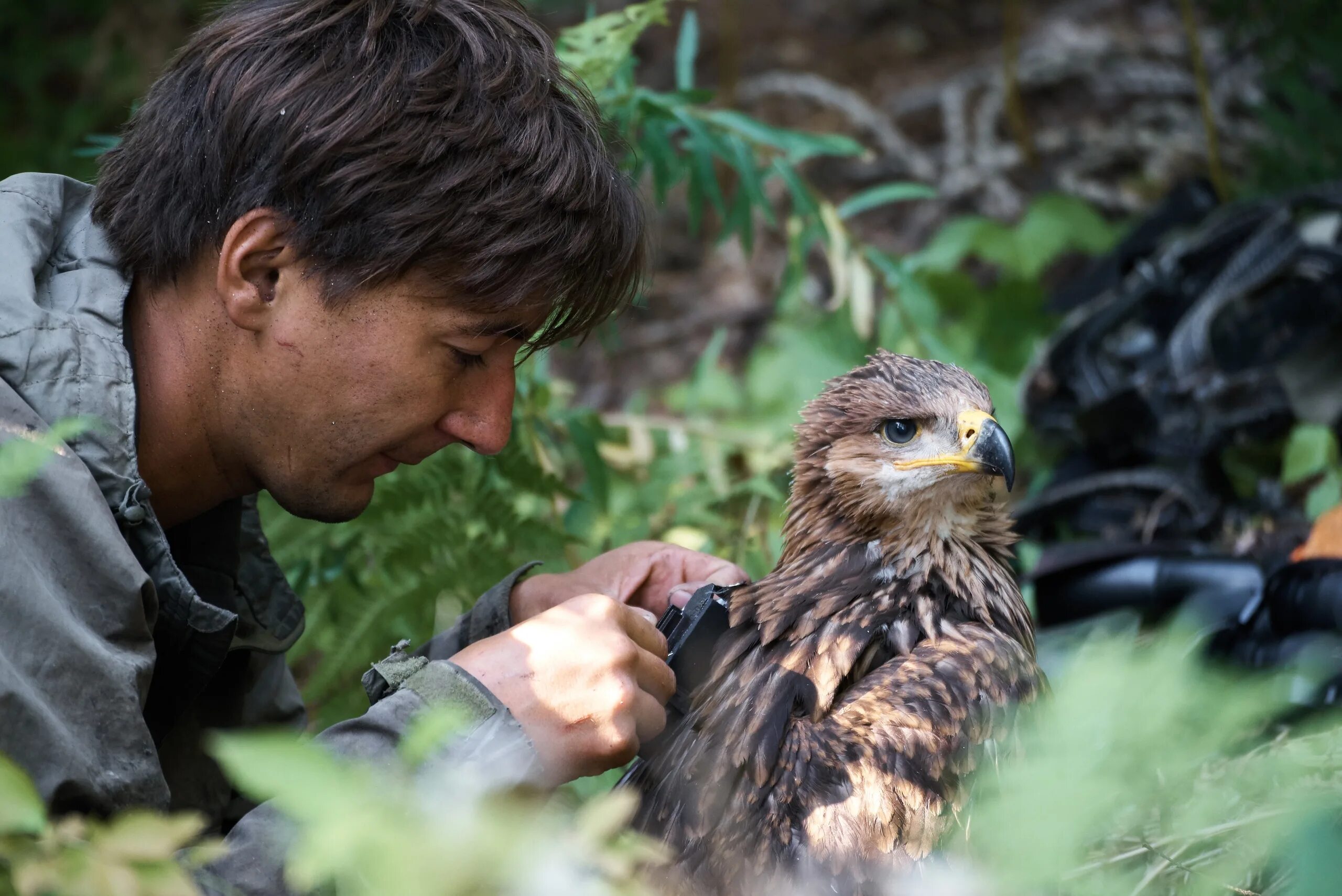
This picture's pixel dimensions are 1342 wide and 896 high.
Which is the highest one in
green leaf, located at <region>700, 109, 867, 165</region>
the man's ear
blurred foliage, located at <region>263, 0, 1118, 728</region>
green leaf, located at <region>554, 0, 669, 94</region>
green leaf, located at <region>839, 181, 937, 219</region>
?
green leaf, located at <region>554, 0, 669, 94</region>

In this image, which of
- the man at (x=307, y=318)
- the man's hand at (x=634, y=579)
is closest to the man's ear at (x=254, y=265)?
the man at (x=307, y=318)

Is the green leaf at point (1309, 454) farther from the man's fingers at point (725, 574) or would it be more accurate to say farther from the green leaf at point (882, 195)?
the man's fingers at point (725, 574)

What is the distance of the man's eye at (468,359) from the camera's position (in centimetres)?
225

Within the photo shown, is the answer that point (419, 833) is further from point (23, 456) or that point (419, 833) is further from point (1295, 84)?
point (1295, 84)

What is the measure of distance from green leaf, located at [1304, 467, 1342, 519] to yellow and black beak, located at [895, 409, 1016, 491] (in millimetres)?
1489

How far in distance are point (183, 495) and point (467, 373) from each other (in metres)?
0.62

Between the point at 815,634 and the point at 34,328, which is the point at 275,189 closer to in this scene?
the point at 34,328

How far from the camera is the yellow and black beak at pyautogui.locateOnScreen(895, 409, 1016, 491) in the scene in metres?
2.45

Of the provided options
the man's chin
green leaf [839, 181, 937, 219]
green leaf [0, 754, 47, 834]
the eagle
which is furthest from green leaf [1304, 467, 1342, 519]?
green leaf [0, 754, 47, 834]

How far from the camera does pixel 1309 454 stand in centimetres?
365

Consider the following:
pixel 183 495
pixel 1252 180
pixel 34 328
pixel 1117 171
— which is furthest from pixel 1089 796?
pixel 1117 171

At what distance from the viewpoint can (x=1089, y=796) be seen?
1.08 meters

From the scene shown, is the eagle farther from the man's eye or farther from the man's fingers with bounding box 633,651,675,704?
the man's eye

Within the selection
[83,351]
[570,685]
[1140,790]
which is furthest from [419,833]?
[83,351]
